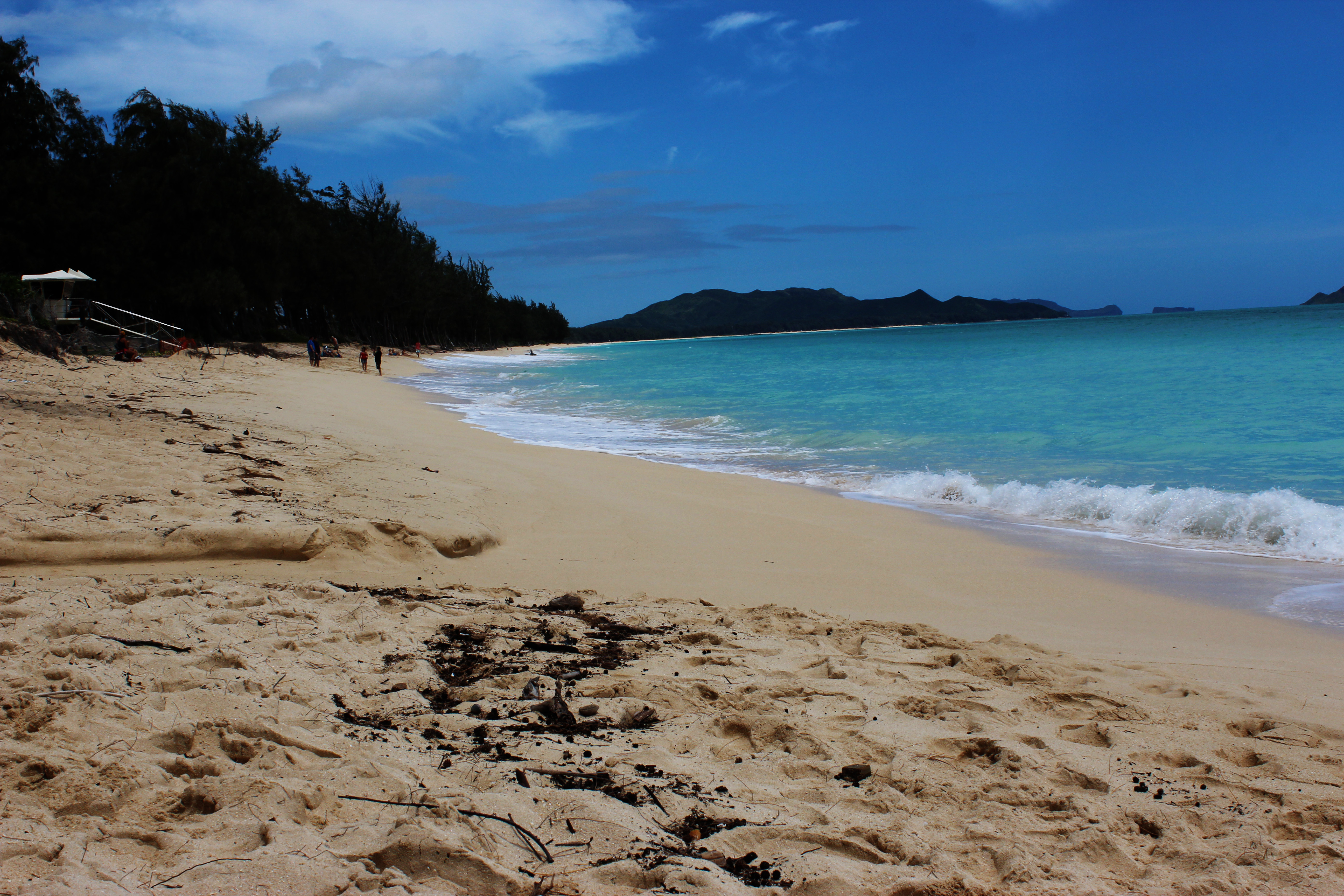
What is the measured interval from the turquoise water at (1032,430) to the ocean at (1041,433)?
45 mm

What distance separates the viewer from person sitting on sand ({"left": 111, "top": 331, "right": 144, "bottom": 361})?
53.8 feet

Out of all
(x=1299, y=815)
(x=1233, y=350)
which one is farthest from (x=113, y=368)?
(x=1233, y=350)

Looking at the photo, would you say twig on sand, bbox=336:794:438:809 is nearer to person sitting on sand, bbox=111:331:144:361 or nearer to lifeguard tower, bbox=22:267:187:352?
person sitting on sand, bbox=111:331:144:361

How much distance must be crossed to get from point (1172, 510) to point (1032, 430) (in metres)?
7.71

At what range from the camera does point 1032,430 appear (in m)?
14.4

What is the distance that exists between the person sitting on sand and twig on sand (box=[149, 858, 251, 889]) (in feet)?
59.4

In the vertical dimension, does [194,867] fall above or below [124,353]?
below

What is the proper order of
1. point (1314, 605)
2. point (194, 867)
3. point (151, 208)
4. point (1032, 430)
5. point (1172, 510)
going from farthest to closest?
1. point (151, 208)
2. point (1032, 430)
3. point (1172, 510)
4. point (1314, 605)
5. point (194, 867)

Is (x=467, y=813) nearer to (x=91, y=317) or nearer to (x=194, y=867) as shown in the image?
(x=194, y=867)

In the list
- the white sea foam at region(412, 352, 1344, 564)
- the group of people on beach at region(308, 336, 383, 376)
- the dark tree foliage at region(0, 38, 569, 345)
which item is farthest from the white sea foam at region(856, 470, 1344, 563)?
the dark tree foliage at region(0, 38, 569, 345)

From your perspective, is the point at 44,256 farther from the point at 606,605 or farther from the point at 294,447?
the point at 606,605

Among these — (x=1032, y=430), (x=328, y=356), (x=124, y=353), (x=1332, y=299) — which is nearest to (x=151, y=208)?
(x=328, y=356)

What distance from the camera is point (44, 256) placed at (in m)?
31.0

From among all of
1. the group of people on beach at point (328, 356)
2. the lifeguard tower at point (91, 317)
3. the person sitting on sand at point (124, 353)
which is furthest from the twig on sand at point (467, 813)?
the group of people on beach at point (328, 356)
